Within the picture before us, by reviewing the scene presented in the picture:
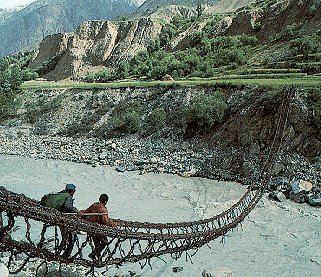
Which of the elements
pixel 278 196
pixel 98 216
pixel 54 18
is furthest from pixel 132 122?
pixel 54 18

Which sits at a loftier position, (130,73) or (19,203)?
(19,203)

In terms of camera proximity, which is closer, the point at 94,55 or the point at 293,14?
the point at 293,14

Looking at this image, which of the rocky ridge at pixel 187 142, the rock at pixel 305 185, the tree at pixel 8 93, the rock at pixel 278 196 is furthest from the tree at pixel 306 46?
the tree at pixel 8 93

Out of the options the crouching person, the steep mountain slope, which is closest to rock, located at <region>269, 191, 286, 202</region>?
the crouching person

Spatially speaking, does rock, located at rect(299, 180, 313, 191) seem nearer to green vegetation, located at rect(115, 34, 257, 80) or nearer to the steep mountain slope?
green vegetation, located at rect(115, 34, 257, 80)

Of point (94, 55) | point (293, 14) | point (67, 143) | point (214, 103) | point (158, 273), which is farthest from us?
point (94, 55)

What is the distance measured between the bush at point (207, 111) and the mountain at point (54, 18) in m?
155

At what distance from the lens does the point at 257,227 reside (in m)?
11.8

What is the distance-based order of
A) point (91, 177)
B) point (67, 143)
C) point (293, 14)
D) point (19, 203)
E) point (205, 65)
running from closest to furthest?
point (19, 203) < point (91, 177) < point (67, 143) < point (205, 65) < point (293, 14)

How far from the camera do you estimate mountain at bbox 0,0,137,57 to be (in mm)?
171375

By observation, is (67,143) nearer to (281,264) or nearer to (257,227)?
(257,227)

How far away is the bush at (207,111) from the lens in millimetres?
19641

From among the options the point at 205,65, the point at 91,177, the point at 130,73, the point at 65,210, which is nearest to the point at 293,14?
the point at 205,65

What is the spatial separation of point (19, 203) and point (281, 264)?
281 inches
